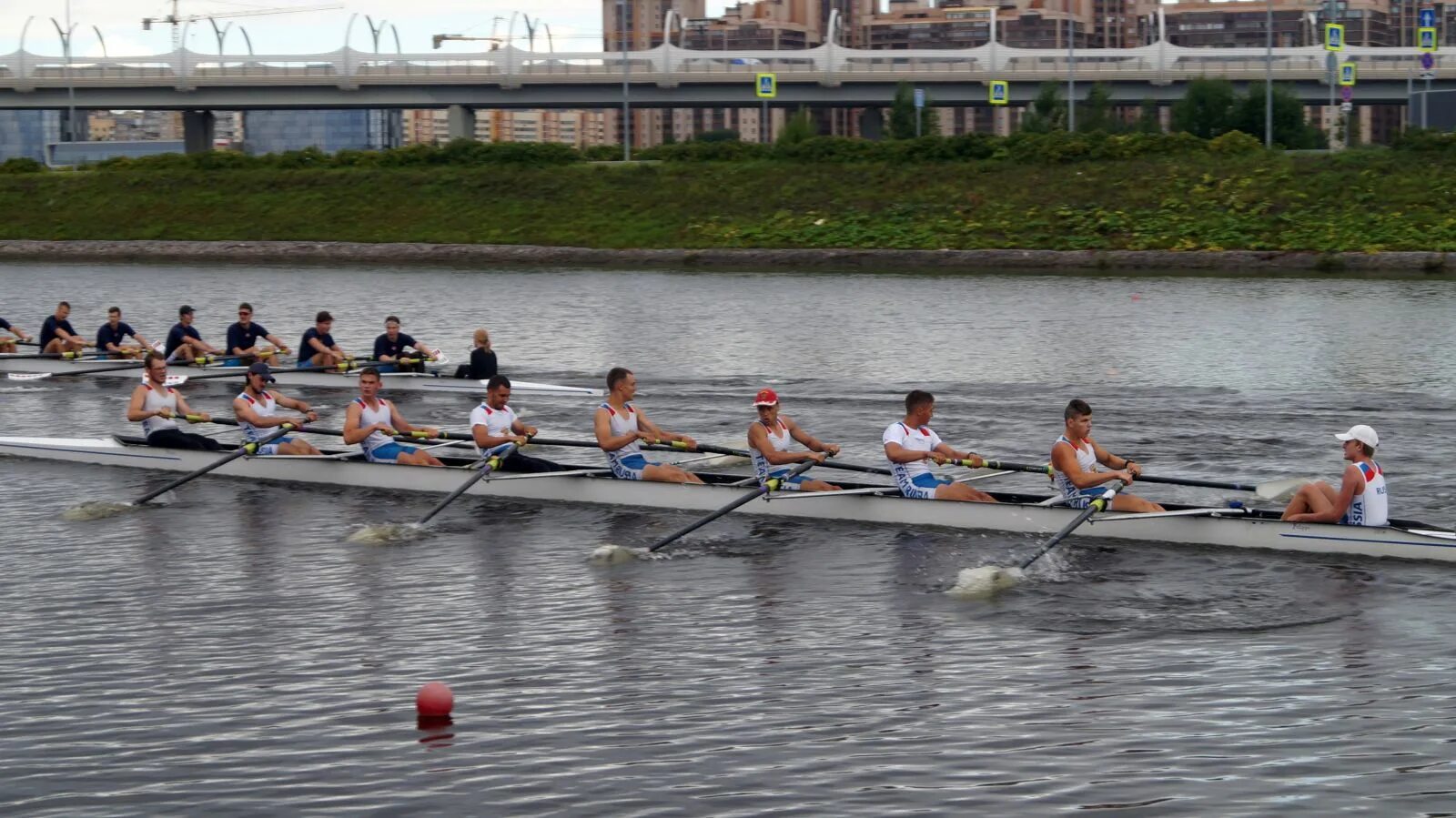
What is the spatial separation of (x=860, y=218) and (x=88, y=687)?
4803cm

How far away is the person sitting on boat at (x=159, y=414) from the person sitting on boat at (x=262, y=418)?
0.60 meters

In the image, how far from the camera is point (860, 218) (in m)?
59.0

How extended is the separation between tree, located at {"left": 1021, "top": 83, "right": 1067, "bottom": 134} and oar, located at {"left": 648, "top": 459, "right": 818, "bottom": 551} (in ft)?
179

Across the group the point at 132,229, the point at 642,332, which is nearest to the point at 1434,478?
the point at 642,332

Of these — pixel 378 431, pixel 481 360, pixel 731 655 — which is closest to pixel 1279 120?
pixel 481 360

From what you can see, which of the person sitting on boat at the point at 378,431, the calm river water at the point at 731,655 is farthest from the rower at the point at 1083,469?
the person sitting on boat at the point at 378,431

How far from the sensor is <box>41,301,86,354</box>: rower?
3173 cm

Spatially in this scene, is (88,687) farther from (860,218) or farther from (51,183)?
(51,183)

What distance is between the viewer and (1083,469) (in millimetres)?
16969

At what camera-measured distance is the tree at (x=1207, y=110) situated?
227ft

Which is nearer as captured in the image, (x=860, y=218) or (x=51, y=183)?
(x=860, y=218)

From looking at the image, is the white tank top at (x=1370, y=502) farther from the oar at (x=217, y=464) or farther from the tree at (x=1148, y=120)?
the tree at (x=1148, y=120)

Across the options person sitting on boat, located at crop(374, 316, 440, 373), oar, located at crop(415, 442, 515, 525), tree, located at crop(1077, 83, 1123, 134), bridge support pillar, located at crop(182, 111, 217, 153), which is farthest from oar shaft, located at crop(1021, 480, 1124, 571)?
bridge support pillar, located at crop(182, 111, 217, 153)

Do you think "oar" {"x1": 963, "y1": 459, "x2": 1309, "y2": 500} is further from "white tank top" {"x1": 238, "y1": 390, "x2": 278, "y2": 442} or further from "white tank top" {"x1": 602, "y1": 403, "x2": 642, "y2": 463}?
"white tank top" {"x1": 238, "y1": 390, "x2": 278, "y2": 442}
